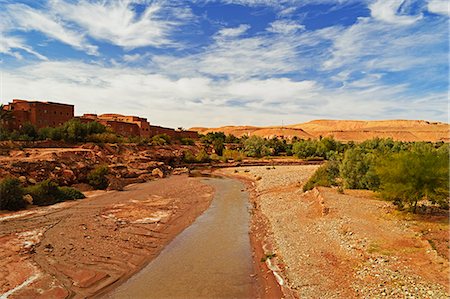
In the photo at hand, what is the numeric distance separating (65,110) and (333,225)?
1557 inches

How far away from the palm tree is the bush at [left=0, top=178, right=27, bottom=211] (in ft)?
62.1

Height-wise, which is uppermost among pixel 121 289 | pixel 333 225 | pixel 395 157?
pixel 395 157

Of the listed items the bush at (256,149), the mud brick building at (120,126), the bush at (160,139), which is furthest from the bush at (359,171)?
the bush at (256,149)

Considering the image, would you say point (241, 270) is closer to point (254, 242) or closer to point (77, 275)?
point (254, 242)

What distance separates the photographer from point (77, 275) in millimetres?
11266

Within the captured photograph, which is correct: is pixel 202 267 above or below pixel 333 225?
below

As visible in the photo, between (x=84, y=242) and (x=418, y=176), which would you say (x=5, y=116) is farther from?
(x=418, y=176)

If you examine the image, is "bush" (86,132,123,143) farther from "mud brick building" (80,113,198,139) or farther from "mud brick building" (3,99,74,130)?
"mud brick building" (80,113,198,139)

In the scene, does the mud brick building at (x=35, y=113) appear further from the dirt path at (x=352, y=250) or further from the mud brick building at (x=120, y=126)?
the dirt path at (x=352, y=250)

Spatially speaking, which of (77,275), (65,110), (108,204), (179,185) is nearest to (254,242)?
(77,275)

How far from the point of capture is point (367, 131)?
123 meters

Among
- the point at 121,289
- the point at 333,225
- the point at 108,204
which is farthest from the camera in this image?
the point at 108,204

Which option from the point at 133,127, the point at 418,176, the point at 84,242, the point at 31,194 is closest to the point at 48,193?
the point at 31,194

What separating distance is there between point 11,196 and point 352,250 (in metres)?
19.5
